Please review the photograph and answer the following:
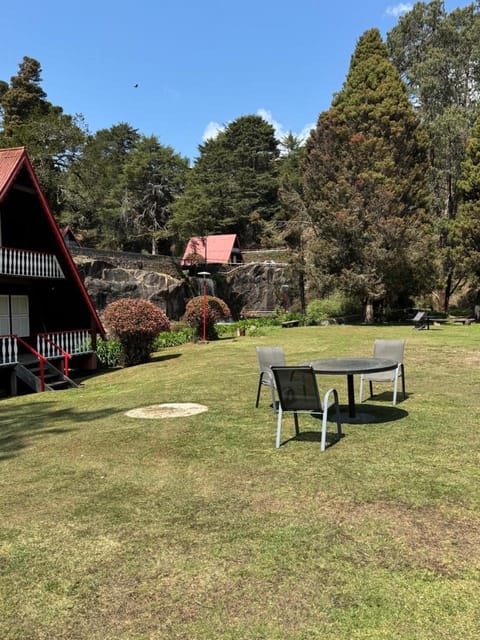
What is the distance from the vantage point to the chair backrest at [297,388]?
18.9 ft

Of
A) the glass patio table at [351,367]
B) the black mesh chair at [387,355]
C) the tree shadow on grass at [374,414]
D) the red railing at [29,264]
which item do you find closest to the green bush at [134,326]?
the red railing at [29,264]

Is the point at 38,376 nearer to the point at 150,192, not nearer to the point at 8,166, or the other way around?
the point at 8,166

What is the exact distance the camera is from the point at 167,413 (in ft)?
26.9

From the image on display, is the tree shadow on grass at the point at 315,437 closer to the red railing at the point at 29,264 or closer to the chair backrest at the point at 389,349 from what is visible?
the chair backrest at the point at 389,349

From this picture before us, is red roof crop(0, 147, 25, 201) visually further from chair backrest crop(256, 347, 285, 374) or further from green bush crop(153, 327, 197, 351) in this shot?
chair backrest crop(256, 347, 285, 374)

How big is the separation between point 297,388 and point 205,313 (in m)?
17.0

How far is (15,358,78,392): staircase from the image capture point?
44.9 ft

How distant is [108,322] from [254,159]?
46.9m

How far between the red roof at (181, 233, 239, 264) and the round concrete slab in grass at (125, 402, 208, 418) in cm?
3540

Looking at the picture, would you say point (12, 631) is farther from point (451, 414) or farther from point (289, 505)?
point (451, 414)

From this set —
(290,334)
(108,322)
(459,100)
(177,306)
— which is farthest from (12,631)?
(459,100)

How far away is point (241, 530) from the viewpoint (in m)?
3.91

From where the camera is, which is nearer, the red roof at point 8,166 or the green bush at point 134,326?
the red roof at point 8,166

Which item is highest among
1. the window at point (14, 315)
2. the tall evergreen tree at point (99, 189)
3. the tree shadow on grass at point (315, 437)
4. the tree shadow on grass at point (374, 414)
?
the tall evergreen tree at point (99, 189)
